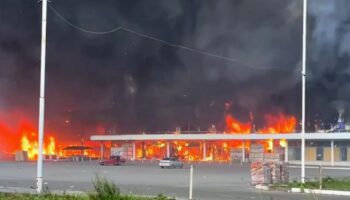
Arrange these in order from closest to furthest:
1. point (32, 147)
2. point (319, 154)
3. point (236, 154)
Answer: point (319, 154) → point (236, 154) → point (32, 147)

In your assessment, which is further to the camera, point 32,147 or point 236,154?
point 32,147

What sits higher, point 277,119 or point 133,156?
point 277,119

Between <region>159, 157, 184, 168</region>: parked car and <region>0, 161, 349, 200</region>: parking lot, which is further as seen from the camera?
<region>159, 157, 184, 168</region>: parked car

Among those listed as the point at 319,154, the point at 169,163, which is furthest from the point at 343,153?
the point at 169,163

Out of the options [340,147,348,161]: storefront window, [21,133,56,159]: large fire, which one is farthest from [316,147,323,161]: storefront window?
[21,133,56,159]: large fire

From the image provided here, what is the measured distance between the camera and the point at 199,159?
110 m

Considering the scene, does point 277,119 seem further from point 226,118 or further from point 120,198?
point 120,198

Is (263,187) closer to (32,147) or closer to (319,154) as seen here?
(319,154)

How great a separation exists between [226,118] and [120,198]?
123m

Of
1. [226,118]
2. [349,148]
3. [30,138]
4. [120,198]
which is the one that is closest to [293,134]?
[349,148]

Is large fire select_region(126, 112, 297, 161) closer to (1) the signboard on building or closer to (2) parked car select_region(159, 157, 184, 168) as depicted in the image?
(1) the signboard on building

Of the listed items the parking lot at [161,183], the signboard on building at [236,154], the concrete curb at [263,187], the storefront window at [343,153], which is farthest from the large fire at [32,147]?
the concrete curb at [263,187]

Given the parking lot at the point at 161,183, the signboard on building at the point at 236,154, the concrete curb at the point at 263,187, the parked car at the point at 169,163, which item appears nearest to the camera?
the parking lot at the point at 161,183

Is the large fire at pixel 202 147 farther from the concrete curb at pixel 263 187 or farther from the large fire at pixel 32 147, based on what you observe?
the concrete curb at pixel 263 187
